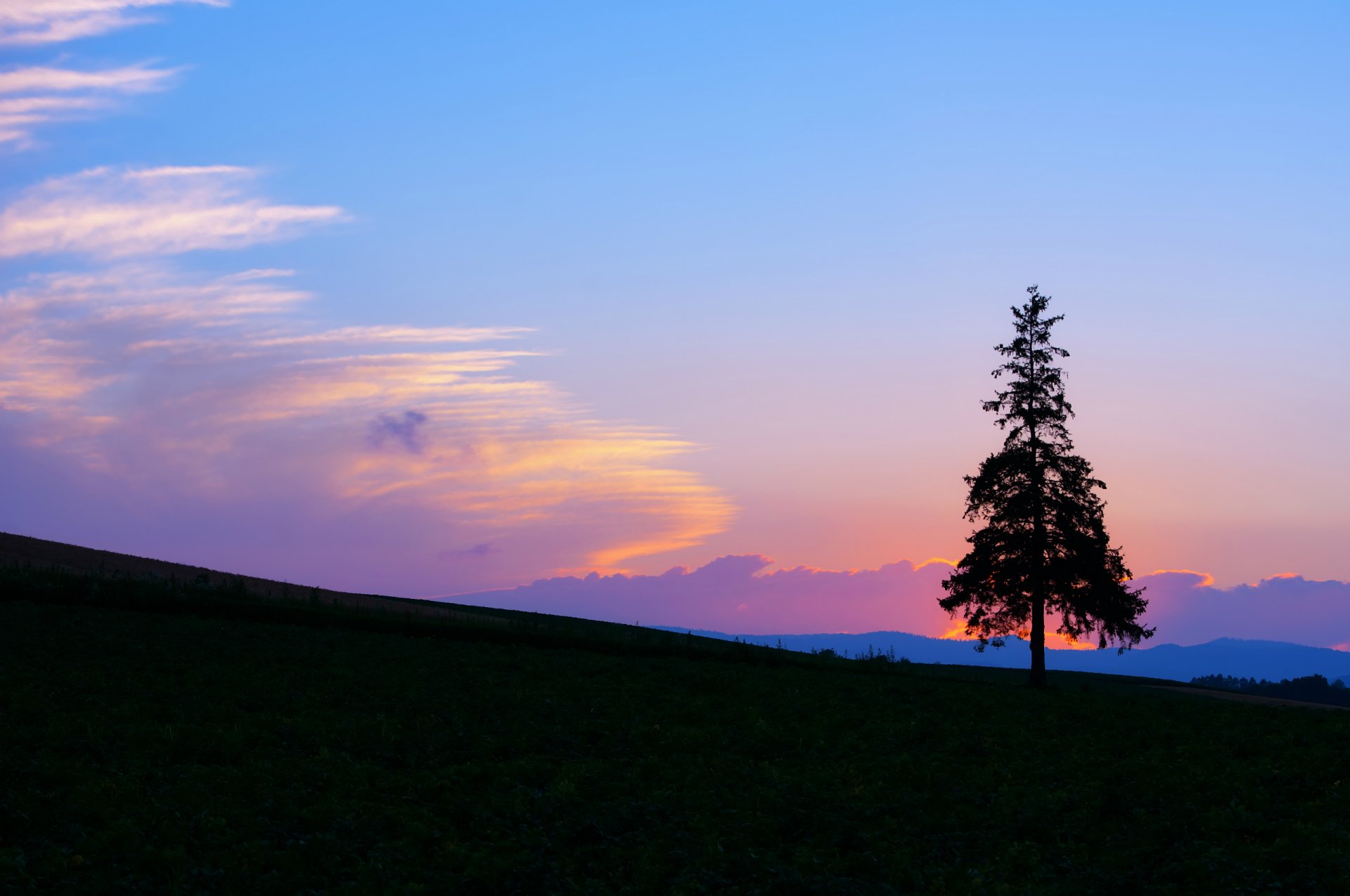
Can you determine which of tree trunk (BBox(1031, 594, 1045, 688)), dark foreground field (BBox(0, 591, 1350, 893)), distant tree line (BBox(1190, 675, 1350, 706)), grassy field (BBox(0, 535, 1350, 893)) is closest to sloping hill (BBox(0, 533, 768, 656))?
grassy field (BBox(0, 535, 1350, 893))

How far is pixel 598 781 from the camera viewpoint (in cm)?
2452


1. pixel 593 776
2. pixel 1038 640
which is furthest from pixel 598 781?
pixel 1038 640

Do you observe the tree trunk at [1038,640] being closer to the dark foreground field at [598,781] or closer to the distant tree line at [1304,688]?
the dark foreground field at [598,781]

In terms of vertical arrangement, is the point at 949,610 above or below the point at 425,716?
above

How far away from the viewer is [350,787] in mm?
22891

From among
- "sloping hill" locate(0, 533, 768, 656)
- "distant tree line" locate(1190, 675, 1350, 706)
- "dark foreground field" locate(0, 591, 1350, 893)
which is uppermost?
"sloping hill" locate(0, 533, 768, 656)

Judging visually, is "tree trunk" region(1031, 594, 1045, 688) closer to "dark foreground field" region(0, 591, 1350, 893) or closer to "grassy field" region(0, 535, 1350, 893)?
"grassy field" region(0, 535, 1350, 893)

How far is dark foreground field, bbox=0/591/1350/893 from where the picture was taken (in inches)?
730

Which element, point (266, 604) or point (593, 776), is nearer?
point (593, 776)

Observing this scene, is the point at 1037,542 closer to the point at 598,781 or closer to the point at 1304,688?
the point at 598,781

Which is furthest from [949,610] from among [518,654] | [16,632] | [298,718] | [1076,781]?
[16,632]

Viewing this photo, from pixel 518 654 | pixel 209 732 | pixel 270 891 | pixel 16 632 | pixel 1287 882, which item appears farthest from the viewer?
pixel 518 654

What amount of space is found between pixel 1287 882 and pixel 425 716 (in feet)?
68.1

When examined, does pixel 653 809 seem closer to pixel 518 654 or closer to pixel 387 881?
pixel 387 881
